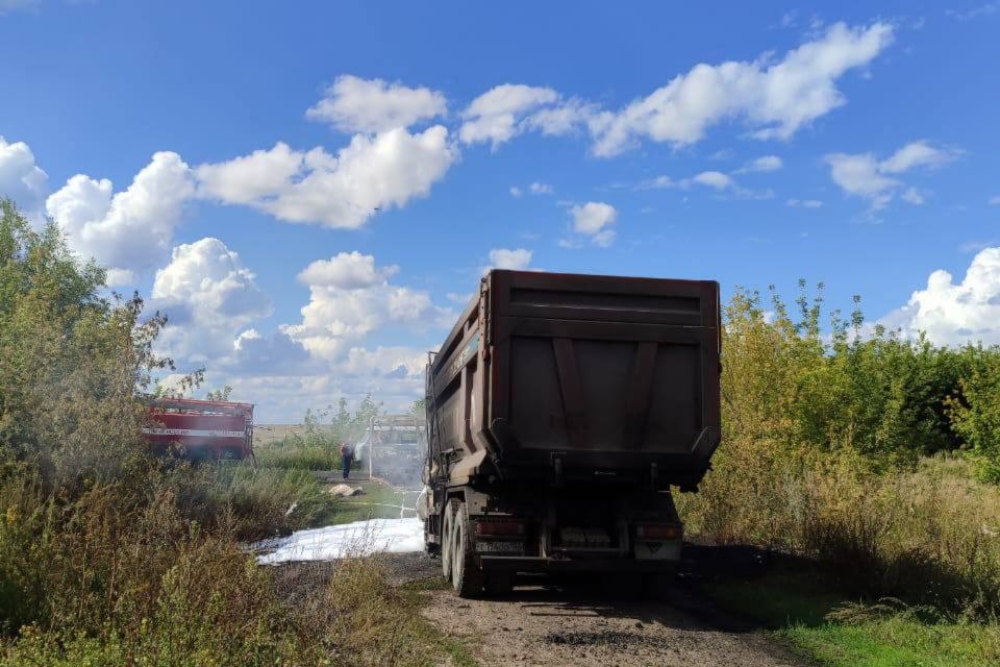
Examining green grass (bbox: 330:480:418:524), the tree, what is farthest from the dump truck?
green grass (bbox: 330:480:418:524)

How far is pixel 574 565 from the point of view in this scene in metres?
8.95

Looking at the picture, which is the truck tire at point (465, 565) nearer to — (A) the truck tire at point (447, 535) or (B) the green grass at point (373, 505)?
(A) the truck tire at point (447, 535)

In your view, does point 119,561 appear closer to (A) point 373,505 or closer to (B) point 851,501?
(B) point 851,501

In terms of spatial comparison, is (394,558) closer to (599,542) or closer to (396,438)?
(599,542)

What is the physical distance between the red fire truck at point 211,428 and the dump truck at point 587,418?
23.2m

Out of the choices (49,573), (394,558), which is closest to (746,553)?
(394,558)

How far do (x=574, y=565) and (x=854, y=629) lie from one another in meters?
2.78

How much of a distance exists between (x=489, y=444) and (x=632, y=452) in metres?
1.50

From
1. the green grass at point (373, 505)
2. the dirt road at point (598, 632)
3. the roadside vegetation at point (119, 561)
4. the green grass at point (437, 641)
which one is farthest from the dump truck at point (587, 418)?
the green grass at point (373, 505)

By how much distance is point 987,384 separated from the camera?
65.2 ft

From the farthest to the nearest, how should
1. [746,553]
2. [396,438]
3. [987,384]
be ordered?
[396,438] → [987,384] → [746,553]

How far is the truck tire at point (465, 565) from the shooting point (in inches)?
368

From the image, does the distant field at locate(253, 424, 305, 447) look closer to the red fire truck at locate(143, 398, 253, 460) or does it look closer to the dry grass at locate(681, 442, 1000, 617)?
the red fire truck at locate(143, 398, 253, 460)

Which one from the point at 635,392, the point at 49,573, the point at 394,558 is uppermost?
the point at 635,392
